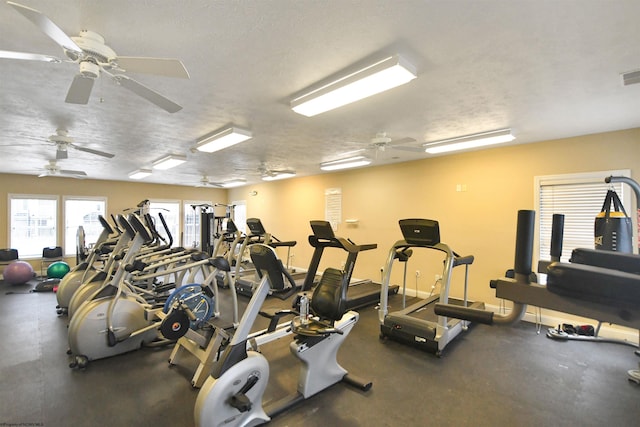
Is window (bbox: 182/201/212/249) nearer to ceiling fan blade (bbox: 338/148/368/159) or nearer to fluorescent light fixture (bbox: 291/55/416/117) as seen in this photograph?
ceiling fan blade (bbox: 338/148/368/159)

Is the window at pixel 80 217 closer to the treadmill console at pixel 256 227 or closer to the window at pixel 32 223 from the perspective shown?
the window at pixel 32 223

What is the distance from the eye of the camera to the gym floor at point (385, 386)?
2.21 meters

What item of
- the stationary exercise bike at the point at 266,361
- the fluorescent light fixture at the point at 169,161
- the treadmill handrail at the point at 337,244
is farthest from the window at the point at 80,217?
the stationary exercise bike at the point at 266,361

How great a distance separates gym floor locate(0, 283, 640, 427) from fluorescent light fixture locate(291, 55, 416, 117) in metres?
2.48

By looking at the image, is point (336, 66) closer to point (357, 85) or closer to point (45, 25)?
point (357, 85)

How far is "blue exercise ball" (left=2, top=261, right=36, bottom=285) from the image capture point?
20.0 ft

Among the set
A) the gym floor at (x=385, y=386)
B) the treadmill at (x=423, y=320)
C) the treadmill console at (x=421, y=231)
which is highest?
the treadmill console at (x=421, y=231)

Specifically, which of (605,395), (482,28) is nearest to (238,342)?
(482,28)

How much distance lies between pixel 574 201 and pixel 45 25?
5339 mm

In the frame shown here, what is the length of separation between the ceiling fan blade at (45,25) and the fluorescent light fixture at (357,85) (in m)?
1.50

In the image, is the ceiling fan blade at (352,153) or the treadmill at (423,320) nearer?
the treadmill at (423,320)

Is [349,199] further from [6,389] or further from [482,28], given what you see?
[6,389]

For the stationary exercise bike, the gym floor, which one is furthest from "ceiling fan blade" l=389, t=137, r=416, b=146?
the gym floor

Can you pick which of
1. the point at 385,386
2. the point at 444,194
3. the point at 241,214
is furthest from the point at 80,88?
the point at 241,214
